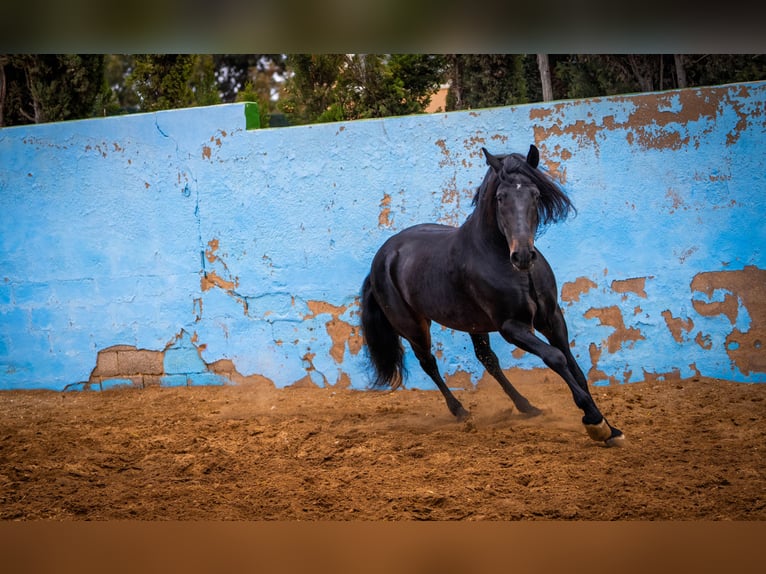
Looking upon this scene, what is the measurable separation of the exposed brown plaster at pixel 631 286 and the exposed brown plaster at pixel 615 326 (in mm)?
135

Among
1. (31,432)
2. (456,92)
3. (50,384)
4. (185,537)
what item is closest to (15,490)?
(31,432)

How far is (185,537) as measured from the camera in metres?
0.79

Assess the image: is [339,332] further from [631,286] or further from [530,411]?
[631,286]

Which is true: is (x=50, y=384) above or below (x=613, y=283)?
below

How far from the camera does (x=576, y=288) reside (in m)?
5.50

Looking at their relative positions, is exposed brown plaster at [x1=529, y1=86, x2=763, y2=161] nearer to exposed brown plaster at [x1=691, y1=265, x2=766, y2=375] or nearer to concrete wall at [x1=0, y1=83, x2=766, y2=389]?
concrete wall at [x1=0, y1=83, x2=766, y2=389]

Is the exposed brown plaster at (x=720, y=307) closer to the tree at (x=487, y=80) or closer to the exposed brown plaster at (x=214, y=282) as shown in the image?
the exposed brown plaster at (x=214, y=282)

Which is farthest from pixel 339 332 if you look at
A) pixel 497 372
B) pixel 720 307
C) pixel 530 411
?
pixel 720 307

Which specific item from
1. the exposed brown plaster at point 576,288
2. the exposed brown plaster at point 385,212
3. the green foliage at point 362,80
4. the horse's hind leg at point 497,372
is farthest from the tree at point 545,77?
the horse's hind leg at point 497,372

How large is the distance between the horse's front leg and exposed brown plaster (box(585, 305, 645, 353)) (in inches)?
52.0

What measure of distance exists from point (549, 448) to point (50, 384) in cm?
487
